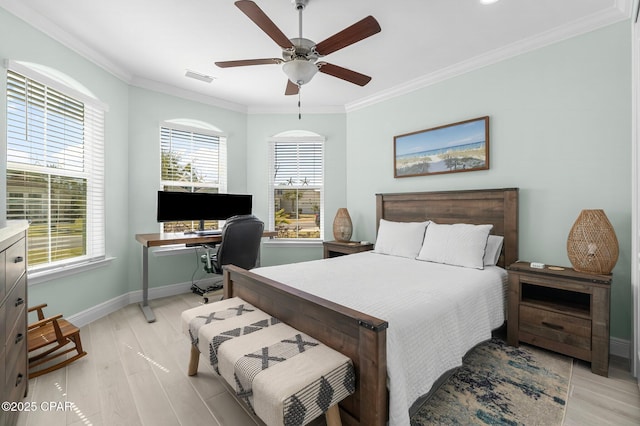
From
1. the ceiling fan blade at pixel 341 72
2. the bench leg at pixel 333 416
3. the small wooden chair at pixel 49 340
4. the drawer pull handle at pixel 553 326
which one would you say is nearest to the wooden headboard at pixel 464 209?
the drawer pull handle at pixel 553 326

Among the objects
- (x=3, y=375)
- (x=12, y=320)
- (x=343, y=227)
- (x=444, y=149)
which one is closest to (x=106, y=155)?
(x=12, y=320)

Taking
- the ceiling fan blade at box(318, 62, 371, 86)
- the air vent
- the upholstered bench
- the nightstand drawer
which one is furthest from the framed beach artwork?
the upholstered bench

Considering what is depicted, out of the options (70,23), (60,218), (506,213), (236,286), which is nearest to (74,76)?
(70,23)

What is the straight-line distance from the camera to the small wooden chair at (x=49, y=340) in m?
2.02

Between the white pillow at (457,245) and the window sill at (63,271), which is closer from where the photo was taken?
the window sill at (63,271)

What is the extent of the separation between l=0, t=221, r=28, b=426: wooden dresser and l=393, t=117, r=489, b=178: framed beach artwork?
3.44 meters

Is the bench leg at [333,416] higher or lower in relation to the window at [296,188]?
lower

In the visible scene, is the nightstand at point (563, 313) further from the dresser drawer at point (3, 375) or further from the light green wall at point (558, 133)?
the dresser drawer at point (3, 375)

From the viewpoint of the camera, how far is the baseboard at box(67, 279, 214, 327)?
112 inches

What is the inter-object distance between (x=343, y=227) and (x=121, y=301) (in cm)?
284

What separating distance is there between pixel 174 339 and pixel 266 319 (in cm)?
132

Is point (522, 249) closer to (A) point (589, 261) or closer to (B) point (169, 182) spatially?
(A) point (589, 261)

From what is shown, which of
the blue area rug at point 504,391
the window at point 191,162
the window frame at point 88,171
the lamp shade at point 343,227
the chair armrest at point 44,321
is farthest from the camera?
the lamp shade at point 343,227

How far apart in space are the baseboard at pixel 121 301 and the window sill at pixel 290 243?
1.00 meters
